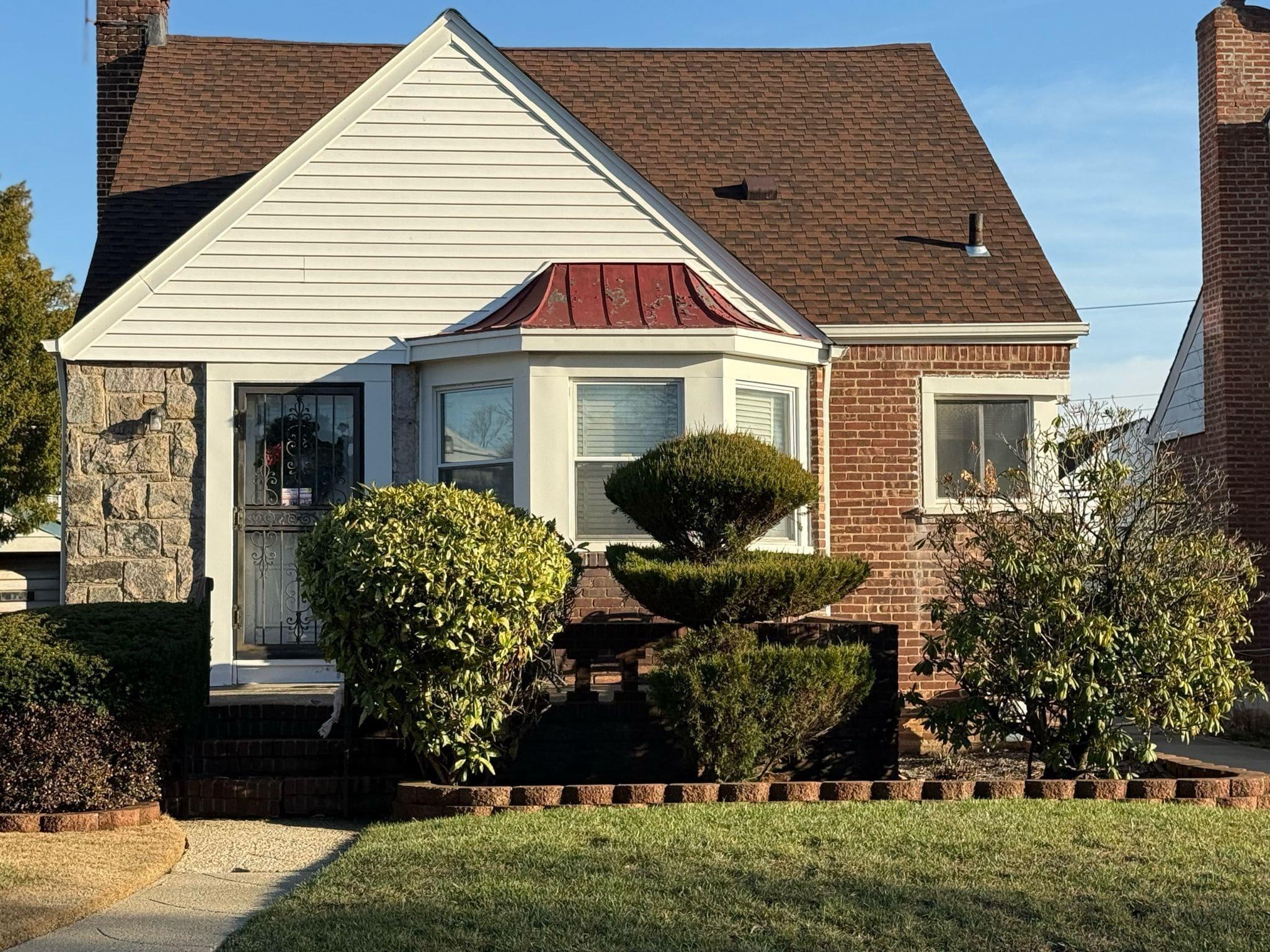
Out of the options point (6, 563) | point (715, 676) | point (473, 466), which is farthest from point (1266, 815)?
point (6, 563)

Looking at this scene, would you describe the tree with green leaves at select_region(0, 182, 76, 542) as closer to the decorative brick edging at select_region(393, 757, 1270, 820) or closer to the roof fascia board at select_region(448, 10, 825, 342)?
the roof fascia board at select_region(448, 10, 825, 342)

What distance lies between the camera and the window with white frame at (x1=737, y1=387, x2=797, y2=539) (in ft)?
37.6

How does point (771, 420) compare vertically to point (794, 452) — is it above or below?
above

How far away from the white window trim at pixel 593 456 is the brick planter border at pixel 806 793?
3.22 metres

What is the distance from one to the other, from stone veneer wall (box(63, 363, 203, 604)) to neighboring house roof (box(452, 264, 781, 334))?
2462mm

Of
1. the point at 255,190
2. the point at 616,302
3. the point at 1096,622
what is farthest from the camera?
the point at 255,190

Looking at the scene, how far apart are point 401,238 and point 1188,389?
10794 millimetres

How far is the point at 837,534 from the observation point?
1199 centimetres

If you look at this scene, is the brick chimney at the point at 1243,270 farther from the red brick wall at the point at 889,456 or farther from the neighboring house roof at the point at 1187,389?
the red brick wall at the point at 889,456

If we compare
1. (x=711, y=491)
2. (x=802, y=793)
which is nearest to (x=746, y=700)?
(x=802, y=793)

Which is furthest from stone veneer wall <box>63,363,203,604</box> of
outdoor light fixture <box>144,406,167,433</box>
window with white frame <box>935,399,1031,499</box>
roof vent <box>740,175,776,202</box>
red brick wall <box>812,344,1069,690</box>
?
window with white frame <box>935,399,1031,499</box>

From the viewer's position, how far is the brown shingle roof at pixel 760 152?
12430mm

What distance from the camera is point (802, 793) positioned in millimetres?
7887

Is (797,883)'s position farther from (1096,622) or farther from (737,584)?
(1096,622)
